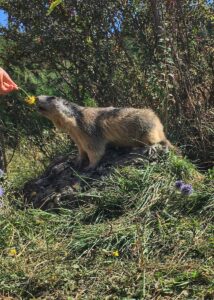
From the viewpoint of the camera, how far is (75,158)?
7082 millimetres

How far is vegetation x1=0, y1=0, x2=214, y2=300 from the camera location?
4.21m

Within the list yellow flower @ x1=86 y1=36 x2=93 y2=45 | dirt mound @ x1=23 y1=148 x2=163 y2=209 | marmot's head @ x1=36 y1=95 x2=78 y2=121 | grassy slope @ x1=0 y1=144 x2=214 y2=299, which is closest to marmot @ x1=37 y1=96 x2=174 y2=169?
marmot's head @ x1=36 y1=95 x2=78 y2=121

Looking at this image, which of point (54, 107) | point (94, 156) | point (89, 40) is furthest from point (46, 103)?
point (89, 40)

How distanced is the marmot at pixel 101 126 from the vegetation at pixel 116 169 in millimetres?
489

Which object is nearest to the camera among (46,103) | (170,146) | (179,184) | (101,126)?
(179,184)

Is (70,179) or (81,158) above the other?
(81,158)

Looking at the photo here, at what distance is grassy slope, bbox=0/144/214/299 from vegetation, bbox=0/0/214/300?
→ 10 mm

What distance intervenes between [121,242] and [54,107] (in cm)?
263

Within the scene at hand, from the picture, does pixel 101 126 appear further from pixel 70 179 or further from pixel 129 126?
pixel 70 179

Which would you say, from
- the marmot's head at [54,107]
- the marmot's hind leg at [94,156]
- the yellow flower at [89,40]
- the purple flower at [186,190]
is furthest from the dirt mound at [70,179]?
the yellow flower at [89,40]

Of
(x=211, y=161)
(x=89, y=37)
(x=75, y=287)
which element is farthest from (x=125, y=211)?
(x=89, y=37)

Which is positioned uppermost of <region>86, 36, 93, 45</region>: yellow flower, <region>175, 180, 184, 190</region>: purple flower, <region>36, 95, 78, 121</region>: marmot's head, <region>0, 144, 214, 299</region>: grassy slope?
<region>86, 36, 93, 45</region>: yellow flower

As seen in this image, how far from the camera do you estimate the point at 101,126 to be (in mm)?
6734

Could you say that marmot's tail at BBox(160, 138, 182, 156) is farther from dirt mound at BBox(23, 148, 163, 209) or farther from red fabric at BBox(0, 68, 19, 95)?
red fabric at BBox(0, 68, 19, 95)
